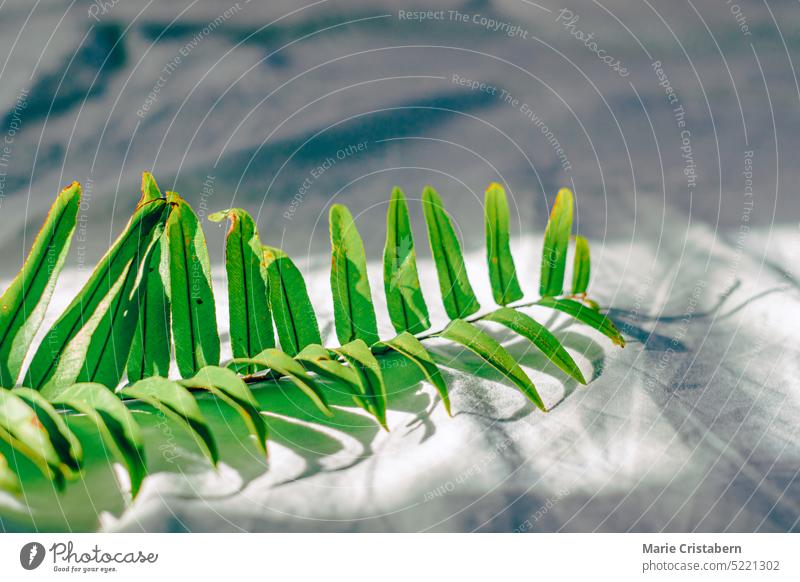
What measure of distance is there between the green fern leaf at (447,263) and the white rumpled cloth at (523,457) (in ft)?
0.09

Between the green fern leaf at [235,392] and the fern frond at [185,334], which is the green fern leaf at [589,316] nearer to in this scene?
the fern frond at [185,334]

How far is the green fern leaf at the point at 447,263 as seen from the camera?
51 centimetres

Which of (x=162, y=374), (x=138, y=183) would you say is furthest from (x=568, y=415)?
(x=138, y=183)

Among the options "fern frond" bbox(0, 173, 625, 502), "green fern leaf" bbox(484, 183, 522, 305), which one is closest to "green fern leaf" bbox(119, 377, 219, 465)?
"fern frond" bbox(0, 173, 625, 502)

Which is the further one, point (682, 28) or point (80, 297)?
point (682, 28)

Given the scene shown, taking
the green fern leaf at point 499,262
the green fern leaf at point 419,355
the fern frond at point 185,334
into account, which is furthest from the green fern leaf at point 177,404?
the green fern leaf at point 499,262

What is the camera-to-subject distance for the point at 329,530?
409mm

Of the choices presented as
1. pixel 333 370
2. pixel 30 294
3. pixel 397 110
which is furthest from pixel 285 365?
pixel 397 110

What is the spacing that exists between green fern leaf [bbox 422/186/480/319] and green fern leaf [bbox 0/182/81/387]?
202mm

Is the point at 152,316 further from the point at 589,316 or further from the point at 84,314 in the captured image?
the point at 589,316

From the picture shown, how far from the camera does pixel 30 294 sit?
41cm

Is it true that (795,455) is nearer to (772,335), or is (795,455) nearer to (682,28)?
(772,335)

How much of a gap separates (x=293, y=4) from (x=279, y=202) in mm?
174
